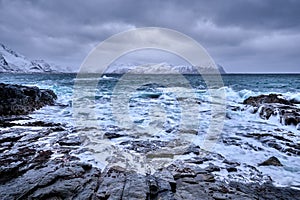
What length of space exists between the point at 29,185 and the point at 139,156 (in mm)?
2582

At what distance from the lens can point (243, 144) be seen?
7.01 m

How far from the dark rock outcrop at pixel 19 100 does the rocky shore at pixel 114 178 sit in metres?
4.95

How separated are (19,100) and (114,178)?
→ 10.7 m

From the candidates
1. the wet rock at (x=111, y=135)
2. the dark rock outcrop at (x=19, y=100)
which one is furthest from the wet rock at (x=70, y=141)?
the dark rock outcrop at (x=19, y=100)

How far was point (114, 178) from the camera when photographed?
13.9ft

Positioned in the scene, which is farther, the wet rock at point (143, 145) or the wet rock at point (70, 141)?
the wet rock at point (70, 141)

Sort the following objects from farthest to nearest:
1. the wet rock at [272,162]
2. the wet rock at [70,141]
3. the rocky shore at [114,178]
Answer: the wet rock at [70,141] < the wet rock at [272,162] < the rocky shore at [114,178]

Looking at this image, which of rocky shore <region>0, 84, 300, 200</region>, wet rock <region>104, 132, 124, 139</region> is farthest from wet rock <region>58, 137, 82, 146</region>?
wet rock <region>104, 132, 124, 139</region>

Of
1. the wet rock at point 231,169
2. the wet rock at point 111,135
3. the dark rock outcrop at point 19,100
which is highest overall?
the dark rock outcrop at point 19,100

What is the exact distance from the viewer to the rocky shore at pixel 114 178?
12.2ft

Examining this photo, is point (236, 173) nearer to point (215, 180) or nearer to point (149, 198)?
point (215, 180)

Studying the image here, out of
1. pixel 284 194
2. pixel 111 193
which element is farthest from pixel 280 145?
pixel 111 193

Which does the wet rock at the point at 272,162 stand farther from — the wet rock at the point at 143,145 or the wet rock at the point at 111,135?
the wet rock at the point at 111,135

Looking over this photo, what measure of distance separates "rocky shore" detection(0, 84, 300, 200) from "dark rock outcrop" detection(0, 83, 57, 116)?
4.95 m
